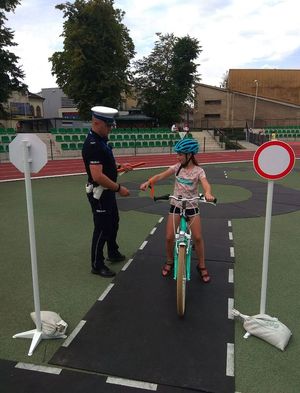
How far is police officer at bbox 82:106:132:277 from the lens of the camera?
14.6 feet

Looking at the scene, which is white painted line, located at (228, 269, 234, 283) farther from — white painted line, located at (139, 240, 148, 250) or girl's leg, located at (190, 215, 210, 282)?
white painted line, located at (139, 240, 148, 250)

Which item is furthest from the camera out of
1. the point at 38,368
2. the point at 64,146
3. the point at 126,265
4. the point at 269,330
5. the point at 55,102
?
the point at 55,102

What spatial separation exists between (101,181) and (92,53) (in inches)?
1234

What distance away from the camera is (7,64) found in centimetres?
2833

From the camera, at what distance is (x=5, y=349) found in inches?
130

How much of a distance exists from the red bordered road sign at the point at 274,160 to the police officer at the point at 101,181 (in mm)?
1856

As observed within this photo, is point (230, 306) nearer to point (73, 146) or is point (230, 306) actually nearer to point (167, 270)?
point (167, 270)

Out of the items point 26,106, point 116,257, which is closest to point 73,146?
point 116,257

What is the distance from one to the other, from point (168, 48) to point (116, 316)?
155 ft

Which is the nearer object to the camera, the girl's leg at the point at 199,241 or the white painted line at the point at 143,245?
the girl's leg at the point at 199,241

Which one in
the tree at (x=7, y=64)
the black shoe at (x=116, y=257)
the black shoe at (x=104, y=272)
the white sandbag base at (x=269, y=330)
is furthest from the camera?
the tree at (x=7, y=64)

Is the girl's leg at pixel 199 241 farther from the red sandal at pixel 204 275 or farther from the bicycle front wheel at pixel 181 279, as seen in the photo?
the bicycle front wheel at pixel 181 279

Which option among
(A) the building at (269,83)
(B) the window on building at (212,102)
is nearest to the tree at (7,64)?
(B) the window on building at (212,102)

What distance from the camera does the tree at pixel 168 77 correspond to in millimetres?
42781
